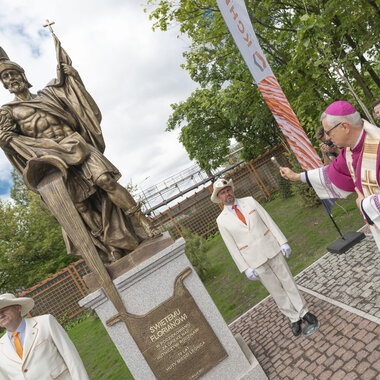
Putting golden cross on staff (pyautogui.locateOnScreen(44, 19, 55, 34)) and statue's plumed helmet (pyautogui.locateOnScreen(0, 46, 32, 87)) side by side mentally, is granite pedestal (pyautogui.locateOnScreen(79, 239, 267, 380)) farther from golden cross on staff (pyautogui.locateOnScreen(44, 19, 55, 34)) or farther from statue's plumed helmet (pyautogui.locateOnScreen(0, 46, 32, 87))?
golden cross on staff (pyautogui.locateOnScreen(44, 19, 55, 34))

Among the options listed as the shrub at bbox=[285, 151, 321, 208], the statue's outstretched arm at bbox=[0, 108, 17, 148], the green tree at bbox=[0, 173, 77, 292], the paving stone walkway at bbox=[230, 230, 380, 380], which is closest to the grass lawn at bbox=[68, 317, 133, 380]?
the paving stone walkway at bbox=[230, 230, 380, 380]

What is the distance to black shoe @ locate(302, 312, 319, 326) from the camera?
3.72m

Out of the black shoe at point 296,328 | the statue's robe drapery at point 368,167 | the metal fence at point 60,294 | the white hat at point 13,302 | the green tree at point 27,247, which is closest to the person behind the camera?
the statue's robe drapery at point 368,167

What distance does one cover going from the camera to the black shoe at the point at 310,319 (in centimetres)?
372

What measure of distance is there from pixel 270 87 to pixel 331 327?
3.74m

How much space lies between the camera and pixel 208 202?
50.4 feet

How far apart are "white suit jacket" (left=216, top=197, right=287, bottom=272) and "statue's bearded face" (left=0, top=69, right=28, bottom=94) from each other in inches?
117

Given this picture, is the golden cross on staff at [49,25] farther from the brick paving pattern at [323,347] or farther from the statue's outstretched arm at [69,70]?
the brick paving pattern at [323,347]

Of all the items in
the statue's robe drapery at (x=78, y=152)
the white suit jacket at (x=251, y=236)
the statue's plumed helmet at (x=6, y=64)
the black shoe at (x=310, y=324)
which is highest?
the statue's plumed helmet at (x=6, y=64)

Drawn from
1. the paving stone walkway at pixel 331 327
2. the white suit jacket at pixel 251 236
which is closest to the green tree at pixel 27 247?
the paving stone walkway at pixel 331 327

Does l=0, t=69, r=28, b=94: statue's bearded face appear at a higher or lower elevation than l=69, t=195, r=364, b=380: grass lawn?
higher

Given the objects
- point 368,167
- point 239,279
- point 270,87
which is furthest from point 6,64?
point 239,279

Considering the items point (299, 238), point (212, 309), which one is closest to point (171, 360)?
point (212, 309)

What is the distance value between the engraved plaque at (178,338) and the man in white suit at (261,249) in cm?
87
